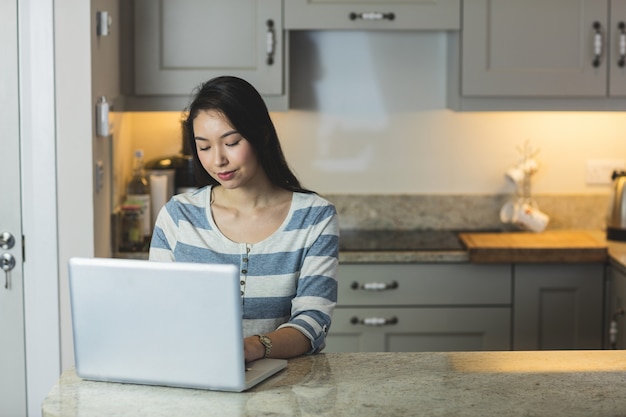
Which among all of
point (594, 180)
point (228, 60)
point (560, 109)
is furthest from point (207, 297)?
point (594, 180)

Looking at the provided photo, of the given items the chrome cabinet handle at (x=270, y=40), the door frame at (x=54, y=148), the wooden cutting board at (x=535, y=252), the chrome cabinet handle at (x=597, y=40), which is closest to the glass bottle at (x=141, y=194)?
the door frame at (x=54, y=148)

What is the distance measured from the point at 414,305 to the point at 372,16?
1.01 metres

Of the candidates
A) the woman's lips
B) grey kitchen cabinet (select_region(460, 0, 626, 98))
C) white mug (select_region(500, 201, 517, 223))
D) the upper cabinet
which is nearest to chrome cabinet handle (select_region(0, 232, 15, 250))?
the upper cabinet

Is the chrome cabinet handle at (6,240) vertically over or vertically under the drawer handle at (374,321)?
over

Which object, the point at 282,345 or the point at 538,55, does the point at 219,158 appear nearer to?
the point at 282,345

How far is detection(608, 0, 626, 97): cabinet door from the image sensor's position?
361cm

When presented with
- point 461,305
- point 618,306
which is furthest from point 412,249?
point 618,306

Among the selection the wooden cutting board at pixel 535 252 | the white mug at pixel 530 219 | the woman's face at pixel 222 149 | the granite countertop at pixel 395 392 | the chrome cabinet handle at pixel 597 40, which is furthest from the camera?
the white mug at pixel 530 219

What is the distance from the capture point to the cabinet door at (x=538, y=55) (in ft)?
11.9

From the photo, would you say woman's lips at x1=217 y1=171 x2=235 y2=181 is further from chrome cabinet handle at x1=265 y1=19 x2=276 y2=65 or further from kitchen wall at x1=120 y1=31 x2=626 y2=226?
kitchen wall at x1=120 y1=31 x2=626 y2=226

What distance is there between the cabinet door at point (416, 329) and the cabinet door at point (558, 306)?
0.07 meters

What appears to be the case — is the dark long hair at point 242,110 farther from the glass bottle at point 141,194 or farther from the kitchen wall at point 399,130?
the kitchen wall at point 399,130

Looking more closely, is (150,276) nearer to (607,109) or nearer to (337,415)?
(337,415)

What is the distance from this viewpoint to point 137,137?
12.9ft
